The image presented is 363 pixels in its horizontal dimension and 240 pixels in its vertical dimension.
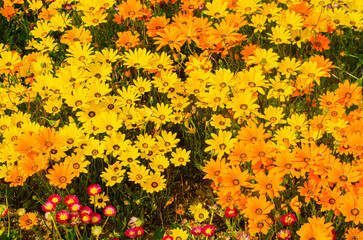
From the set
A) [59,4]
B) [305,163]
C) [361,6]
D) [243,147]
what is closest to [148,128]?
[243,147]

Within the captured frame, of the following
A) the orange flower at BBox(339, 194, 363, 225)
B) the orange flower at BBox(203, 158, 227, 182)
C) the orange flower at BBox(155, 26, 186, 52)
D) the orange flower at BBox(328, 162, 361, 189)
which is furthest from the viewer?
the orange flower at BBox(155, 26, 186, 52)

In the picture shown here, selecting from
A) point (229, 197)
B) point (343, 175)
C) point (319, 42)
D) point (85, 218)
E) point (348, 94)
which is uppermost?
point (319, 42)

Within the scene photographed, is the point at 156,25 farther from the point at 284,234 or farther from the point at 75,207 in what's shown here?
the point at 284,234

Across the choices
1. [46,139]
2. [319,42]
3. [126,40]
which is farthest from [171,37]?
[46,139]

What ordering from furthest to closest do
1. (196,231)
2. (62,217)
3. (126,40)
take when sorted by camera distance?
(126,40) → (196,231) → (62,217)

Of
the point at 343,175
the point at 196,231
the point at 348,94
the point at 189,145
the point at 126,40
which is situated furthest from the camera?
the point at 126,40

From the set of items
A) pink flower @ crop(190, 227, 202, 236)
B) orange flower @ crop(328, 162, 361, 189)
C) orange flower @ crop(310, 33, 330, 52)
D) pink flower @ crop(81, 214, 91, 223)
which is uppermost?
orange flower @ crop(310, 33, 330, 52)

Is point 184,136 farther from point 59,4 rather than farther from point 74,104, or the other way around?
point 59,4

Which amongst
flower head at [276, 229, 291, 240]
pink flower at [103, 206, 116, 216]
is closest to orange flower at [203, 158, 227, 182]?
flower head at [276, 229, 291, 240]

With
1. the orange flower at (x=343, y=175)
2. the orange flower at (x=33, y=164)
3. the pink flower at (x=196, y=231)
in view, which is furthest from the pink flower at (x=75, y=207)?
the orange flower at (x=343, y=175)

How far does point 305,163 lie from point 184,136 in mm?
1032

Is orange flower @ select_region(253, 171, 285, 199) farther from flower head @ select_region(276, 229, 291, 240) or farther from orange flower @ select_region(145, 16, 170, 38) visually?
orange flower @ select_region(145, 16, 170, 38)

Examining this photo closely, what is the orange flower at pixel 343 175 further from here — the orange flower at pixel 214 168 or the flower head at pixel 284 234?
the orange flower at pixel 214 168

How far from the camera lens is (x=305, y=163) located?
2.12 meters
